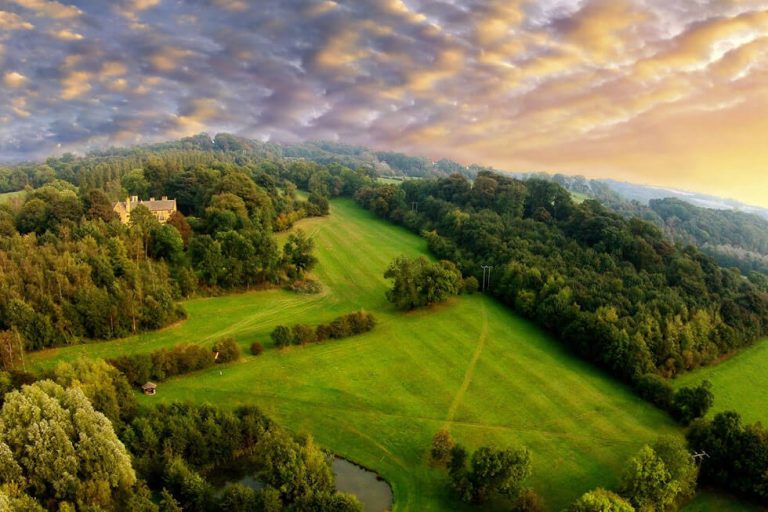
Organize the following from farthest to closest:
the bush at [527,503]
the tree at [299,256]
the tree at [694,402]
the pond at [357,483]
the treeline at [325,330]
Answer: the tree at [299,256]
the treeline at [325,330]
the tree at [694,402]
the pond at [357,483]
the bush at [527,503]

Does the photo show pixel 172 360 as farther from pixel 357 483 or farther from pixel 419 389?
pixel 419 389

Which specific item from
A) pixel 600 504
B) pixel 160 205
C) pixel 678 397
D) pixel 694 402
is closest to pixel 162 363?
pixel 600 504

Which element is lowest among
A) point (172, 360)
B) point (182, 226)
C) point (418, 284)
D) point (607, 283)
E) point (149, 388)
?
point (149, 388)

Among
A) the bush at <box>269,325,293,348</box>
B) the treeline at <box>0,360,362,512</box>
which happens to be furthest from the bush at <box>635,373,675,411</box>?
the bush at <box>269,325,293,348</box>

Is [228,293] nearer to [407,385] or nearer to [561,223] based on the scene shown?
[407,385]

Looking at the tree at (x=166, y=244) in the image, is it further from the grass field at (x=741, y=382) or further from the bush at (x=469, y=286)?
the grass field at (x=741, y=382)

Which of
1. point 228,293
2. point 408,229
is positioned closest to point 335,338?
point 228,293

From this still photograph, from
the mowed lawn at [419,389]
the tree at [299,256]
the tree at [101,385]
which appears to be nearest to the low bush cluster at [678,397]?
the mowed lawn at [419,389]
